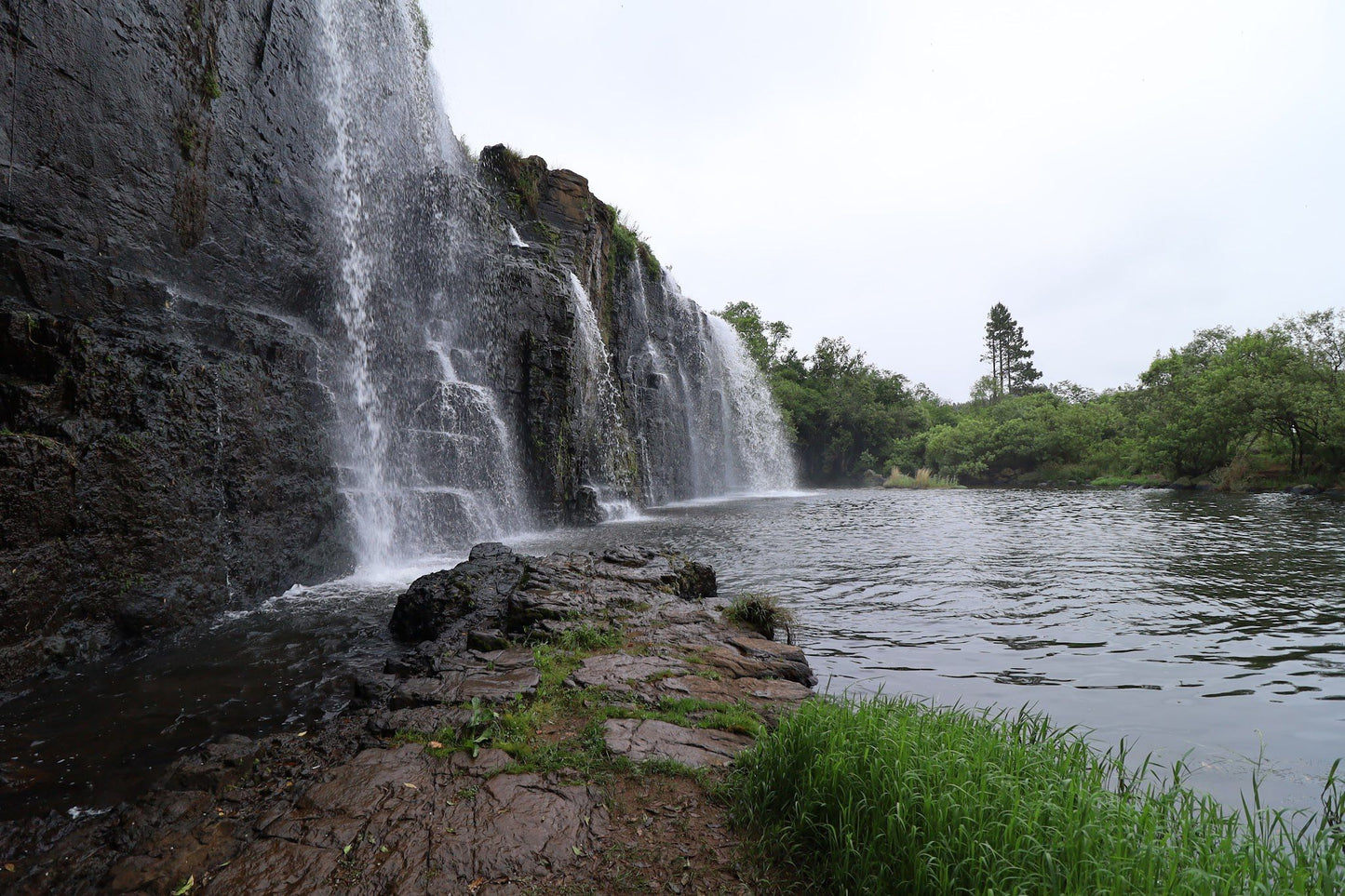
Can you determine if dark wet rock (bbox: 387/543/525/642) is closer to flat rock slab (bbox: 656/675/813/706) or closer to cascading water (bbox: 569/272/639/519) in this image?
flat rock slab (bbox: 656/675/813/706)

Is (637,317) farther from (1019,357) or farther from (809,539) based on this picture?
(1019,357)

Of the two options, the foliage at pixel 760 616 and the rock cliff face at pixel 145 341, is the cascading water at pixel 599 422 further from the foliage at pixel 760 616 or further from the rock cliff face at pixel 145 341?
the foliage at pixel 760 616

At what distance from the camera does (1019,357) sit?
8206 centimetres

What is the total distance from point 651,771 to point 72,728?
426 centimetres

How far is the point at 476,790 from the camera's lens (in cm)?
323

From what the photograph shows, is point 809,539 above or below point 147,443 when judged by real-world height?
below


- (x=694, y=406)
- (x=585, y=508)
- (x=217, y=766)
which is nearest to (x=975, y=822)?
(x=217, y=766)

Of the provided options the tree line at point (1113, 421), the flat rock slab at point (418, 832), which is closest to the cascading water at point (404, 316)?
the flat rock slab at point (418, 832)

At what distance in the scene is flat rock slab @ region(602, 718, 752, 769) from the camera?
3602 mm

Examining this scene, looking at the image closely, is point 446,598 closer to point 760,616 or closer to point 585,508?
point 760,616

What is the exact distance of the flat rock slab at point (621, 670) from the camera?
465cm

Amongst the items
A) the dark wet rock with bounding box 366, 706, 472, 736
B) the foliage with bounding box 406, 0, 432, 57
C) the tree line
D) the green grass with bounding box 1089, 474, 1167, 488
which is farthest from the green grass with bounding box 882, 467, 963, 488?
the dark wet rock with bounding box 366, 706, 472, 736

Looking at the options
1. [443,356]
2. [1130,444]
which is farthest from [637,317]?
[1130,444]

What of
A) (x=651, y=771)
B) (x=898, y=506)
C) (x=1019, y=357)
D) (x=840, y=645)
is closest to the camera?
(x=651, y=771)
